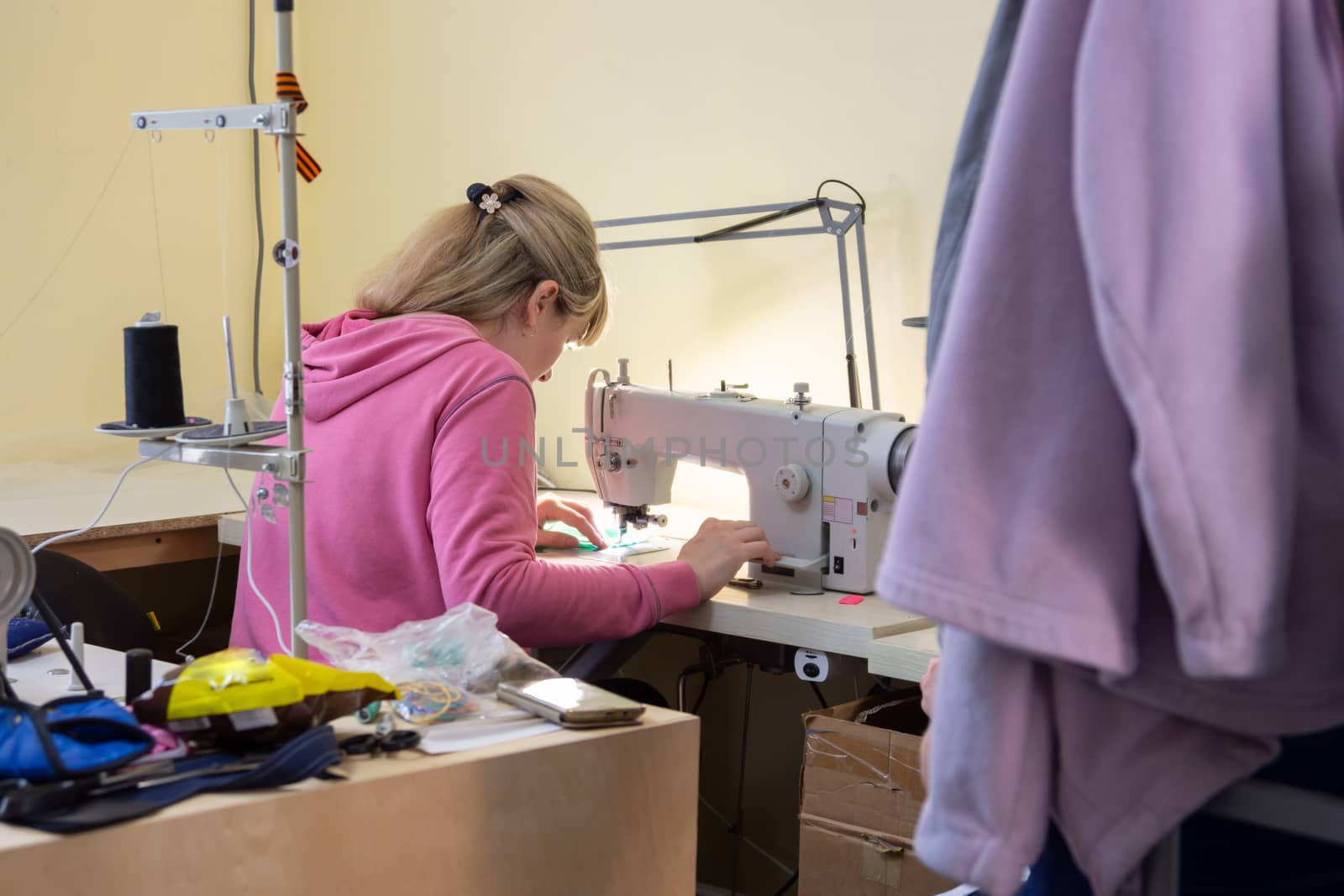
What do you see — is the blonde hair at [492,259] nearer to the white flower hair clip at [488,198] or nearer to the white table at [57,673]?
the white flower hair clip at [488,198]

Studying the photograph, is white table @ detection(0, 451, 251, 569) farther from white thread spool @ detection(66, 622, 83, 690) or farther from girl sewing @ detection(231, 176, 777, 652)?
white thread spool @ detection(66, 622, 83, 690)

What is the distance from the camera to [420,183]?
117 inches

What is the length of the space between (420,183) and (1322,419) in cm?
263

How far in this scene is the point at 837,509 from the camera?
1.74m

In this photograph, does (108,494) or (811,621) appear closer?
(811,621)

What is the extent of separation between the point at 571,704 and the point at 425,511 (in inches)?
19.8

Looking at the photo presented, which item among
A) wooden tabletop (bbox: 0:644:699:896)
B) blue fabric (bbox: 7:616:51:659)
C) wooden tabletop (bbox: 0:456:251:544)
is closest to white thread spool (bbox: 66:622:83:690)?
blue fabric (bbox: 7:616:51:659)

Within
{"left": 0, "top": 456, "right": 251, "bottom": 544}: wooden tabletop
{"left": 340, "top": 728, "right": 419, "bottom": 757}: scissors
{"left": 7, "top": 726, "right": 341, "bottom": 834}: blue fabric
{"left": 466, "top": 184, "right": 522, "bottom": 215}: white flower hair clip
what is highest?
{"left": 466, "top": 184, "right": 522, "bottom": 215}: white flower hair clip

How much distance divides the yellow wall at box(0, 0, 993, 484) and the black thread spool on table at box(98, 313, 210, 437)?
1297 millimetres

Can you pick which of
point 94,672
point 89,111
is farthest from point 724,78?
point 94,672

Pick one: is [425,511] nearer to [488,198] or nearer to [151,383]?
[151,383]

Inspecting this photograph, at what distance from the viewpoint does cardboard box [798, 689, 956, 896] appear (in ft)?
4.98

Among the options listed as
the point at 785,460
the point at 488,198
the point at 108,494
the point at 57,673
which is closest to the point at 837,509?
the point at 785,460

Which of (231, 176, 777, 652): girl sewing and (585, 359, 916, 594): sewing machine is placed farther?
(585, 359, 916, 594): sewing machine
